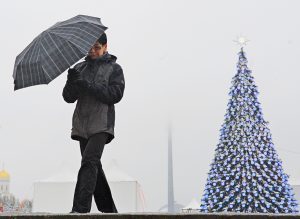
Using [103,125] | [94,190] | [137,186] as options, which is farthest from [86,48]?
[137,186]

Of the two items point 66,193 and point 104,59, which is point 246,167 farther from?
point 66,193

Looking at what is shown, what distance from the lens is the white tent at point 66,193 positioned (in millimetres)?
25688

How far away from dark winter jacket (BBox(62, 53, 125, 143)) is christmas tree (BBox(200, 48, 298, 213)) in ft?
28.3

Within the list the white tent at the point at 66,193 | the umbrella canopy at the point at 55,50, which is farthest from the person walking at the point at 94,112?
the white tent at the point at 66,193

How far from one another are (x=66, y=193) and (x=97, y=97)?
23061 mm

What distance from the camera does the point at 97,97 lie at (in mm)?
4219

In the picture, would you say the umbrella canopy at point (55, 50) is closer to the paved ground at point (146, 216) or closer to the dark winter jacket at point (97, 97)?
the dark winter jacket at point (97, 97)

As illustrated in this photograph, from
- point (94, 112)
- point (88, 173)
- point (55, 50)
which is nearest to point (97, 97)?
point (94, 112)

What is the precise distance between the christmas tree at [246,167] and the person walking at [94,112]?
852 cm

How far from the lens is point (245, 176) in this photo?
491 inches

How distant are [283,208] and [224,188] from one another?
1.54 meters

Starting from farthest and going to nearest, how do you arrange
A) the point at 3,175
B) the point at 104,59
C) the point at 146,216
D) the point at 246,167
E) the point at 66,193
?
the point at 3,175 < the point at 66,193 < the point at 246,167 < the point at 104,59 < the point at 146,216

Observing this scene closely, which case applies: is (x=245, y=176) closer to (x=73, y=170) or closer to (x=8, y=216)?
(x=8, y=216)

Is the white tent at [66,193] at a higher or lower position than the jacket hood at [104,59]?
lower
